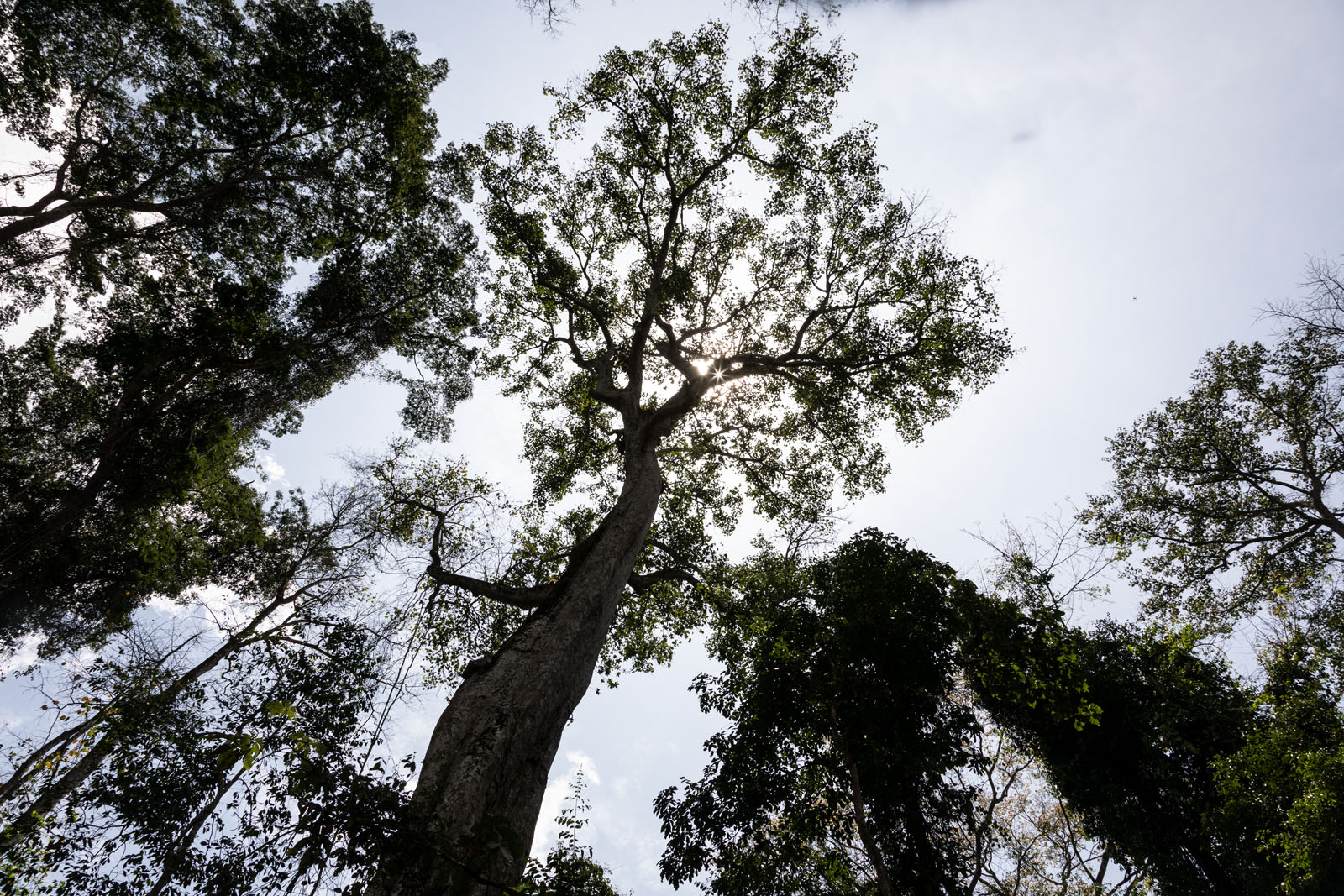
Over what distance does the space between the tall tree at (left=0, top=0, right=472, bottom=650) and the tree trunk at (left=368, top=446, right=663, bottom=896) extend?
902 centimetres

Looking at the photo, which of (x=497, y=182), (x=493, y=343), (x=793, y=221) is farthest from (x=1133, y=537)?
(x=497, y=182)

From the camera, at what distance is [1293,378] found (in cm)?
1105

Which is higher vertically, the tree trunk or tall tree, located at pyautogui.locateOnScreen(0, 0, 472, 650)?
tall tree, located at pyautogui.locateOnScreen(0, 0, 472, 650)

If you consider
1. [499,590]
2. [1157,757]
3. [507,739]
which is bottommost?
[507,739]

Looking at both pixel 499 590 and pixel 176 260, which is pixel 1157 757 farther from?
pixel 176 260

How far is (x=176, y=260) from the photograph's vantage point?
985 centimetres

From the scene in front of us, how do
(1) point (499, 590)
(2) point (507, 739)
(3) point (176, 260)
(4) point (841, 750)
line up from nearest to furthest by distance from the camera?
1. (2) point (507, 739)
2. (1) point (499, 590)
3. (4) point (841, 750)
4. (3) point (176, 260)

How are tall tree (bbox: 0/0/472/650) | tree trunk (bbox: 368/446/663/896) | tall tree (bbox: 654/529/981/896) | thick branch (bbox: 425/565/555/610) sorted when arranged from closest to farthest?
tree trunk (bbox: 368/446/663/896) < thick branch (bbox: 425/565/555/610) < tall tree (bbox: 654/529/981/896) < tall tree (bbox: 0/0/472/650)

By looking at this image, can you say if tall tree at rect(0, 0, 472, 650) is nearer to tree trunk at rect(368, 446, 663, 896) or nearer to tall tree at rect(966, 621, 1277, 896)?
tree trunk at rect(368, 446, 663, 896)

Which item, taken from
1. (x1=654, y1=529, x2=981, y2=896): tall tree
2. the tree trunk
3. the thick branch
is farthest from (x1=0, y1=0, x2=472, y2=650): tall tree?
(x1=654, y1=529, x2=981, y2=896): tall tree

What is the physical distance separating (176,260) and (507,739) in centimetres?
1190

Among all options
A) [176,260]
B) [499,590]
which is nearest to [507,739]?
[499,590]

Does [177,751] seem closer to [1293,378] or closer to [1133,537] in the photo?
[1133,537]

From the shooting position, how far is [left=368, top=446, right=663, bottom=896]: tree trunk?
224 centimetres
